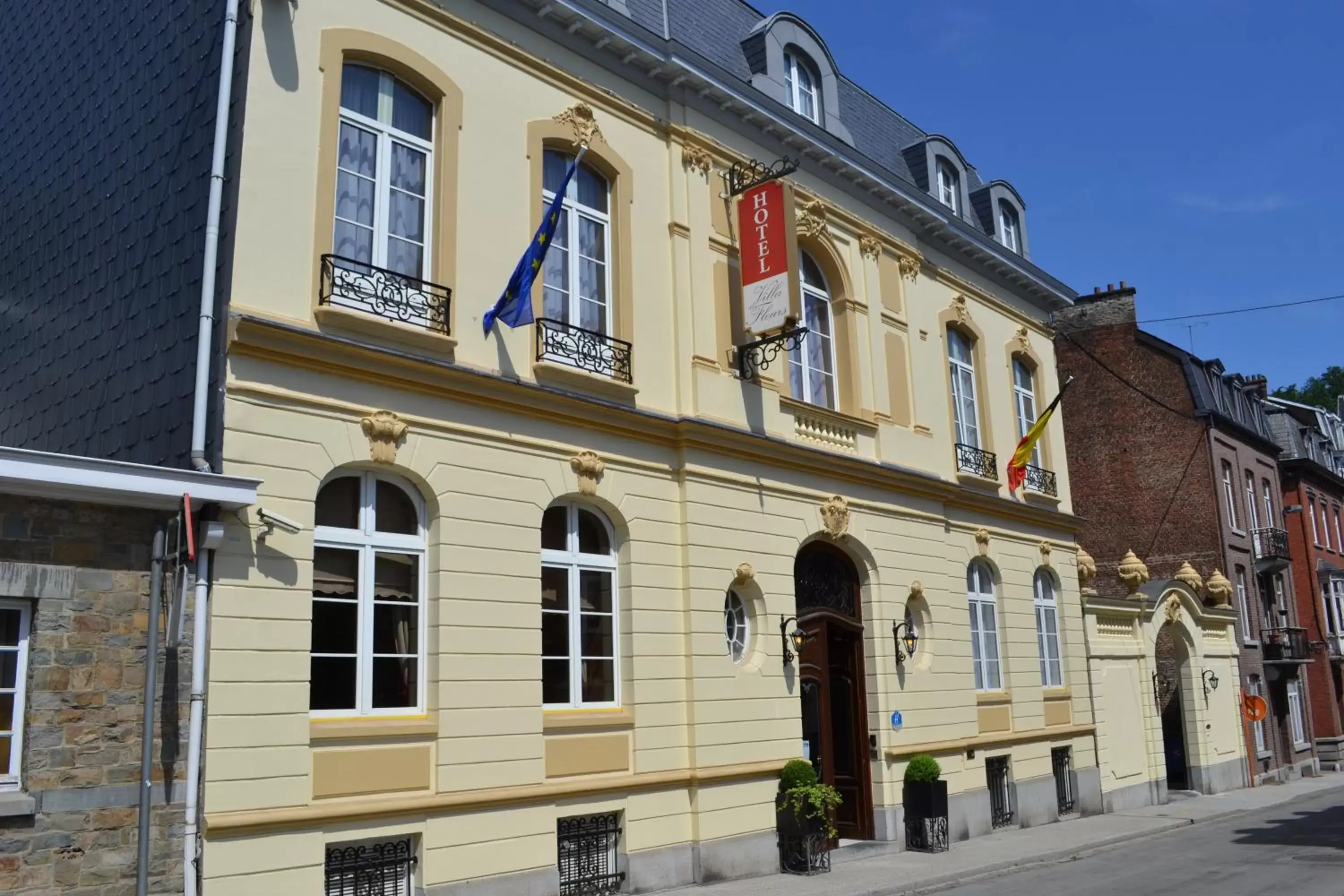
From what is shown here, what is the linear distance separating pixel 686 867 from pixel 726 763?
4.26ft

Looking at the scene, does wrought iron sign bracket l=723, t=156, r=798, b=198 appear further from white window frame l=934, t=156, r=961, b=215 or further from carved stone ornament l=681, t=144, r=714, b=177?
white window frame l=934, t=156, r=961, b=215

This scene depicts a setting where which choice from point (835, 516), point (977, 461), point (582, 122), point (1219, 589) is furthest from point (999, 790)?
point (582, 122)

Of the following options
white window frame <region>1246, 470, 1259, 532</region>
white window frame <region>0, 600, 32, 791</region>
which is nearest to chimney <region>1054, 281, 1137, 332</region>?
white window frame <region>1246, 470, 1259, 532</region>

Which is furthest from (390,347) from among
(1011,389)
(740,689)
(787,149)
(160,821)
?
(1011,389)

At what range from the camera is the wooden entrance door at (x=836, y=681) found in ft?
54.3

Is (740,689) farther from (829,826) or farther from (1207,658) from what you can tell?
(1207,658)

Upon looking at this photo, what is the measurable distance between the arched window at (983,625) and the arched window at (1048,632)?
5.60ft

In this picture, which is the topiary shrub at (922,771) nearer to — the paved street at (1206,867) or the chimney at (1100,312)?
the paved street at (1206,867)

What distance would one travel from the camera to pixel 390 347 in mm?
11430

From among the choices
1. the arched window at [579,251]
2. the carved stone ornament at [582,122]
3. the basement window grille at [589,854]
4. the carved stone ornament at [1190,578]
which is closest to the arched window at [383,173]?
the arched window at [579,251]

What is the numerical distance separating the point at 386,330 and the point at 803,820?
25.8 feet

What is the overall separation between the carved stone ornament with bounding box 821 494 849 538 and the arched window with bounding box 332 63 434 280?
7.00 m

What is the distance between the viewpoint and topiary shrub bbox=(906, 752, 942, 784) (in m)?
16.7

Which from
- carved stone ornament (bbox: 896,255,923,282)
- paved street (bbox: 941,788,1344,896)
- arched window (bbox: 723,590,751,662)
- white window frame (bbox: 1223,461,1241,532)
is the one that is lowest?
paved street (bbox: 941,788,1344,896)
